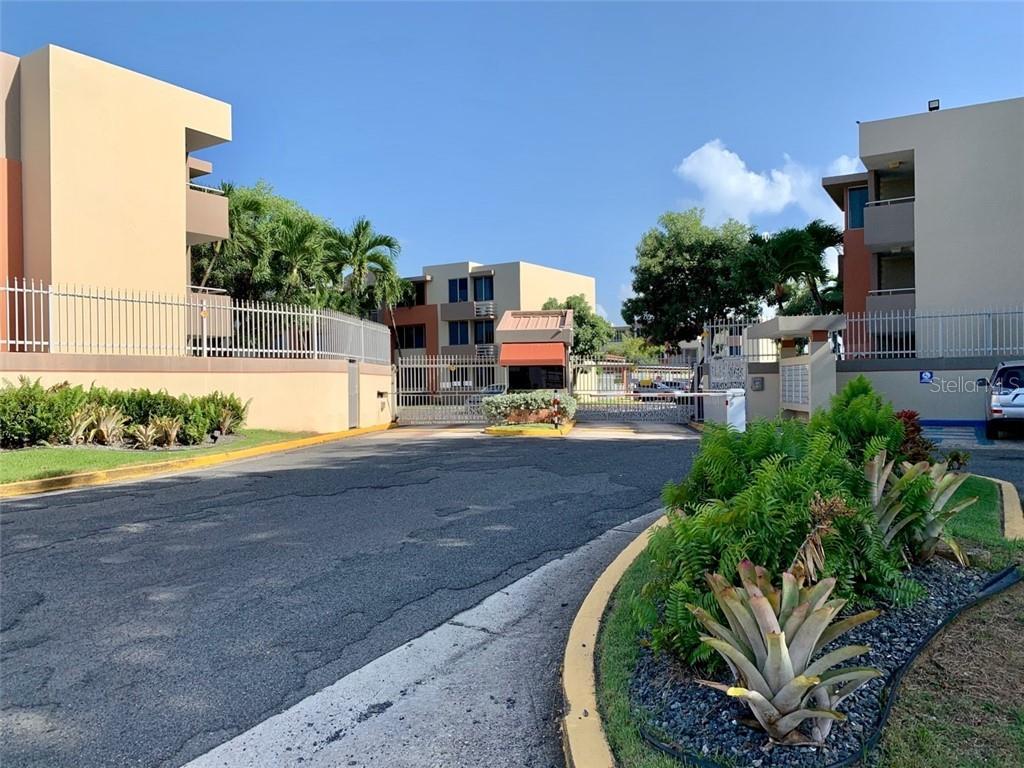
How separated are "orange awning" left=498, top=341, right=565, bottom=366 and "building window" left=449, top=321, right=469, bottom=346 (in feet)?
68.9

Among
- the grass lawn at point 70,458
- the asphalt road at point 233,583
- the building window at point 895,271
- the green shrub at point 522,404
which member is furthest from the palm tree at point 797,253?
the grass lawn at point 70,458

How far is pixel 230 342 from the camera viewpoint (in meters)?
17.2

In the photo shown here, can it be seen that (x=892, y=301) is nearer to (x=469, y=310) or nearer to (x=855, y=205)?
(x=855, y=205)

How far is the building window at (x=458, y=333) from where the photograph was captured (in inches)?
1865

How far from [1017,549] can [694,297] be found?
32.2 meters

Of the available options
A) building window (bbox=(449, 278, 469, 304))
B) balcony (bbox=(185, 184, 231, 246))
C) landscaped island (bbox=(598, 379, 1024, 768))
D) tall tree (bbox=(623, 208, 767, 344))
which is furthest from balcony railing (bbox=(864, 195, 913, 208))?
building window (bbox=(449, 278, 469, 304))

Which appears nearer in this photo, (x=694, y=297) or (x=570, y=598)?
(x=570, y=598)

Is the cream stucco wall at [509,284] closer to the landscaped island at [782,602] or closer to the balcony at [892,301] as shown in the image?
the balcony at [892,301]

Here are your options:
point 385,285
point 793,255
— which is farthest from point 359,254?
point 793,255

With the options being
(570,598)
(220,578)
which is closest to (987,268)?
(570,598)

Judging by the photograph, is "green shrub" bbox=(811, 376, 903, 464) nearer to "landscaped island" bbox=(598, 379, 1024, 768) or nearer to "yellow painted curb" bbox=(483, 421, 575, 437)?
"landscaped island" bbox=(598, 379, 1024, 768)

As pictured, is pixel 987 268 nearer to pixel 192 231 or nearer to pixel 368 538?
pixel 368 538

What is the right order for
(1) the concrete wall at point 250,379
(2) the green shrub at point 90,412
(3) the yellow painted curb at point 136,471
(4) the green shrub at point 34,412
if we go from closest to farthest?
(3) the yellow painted curb at point 136,471 < (4) the green shrub at point 34,412 < (2) the green shrub at point 90,412 < (1) the concrete wall at point 250,379

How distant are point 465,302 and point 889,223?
28396 millimetres
